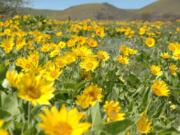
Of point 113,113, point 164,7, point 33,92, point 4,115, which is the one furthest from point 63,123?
point 164,7

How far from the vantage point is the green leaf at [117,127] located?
2.81 metres

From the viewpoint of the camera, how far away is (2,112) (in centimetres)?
271

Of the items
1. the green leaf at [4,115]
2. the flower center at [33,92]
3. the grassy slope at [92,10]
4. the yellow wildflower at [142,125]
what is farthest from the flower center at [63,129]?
the grassy slope at [92,10]

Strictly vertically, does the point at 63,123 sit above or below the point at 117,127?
above

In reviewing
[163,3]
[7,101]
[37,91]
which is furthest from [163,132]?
[163,3]

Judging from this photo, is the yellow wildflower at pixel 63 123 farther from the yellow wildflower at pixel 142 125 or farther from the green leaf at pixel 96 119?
the yellow wildflower at pixel 142 125

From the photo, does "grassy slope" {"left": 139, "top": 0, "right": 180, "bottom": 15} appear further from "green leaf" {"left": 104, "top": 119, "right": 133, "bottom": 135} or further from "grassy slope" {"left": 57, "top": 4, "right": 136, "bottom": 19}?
"green leaf" {"left": 104, "top": 119, "right": 133, "bottom": 135}

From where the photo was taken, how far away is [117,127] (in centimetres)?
282

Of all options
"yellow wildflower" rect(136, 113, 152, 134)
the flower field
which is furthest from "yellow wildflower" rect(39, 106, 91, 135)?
"yellow wildflower" rect(136, 113, 152, 134)

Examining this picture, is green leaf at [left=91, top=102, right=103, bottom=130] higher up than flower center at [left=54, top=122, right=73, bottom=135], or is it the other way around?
flower center at [left=54, top=122, right=73, bottom=135]

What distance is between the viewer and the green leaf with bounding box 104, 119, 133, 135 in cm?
281

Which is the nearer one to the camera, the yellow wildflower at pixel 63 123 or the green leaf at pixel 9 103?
the yellow wildflower at pixel 63 123

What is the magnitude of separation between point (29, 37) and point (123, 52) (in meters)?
3.43

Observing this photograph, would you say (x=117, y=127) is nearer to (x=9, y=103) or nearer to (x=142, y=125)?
(x=142, y=125)
